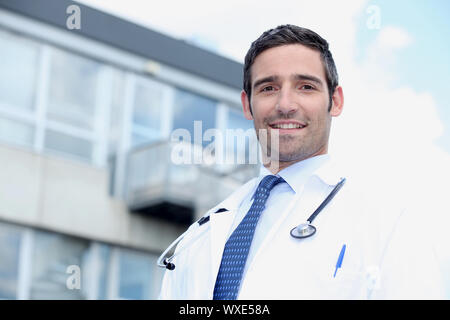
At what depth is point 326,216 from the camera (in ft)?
5.91

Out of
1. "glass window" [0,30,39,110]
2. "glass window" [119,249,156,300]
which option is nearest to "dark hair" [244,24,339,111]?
"glass window" [0,30,39,110]

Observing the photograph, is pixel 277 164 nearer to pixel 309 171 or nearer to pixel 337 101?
pixel 309 171

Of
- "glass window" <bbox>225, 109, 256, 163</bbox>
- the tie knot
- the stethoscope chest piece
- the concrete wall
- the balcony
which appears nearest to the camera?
the stethoscope chest piece

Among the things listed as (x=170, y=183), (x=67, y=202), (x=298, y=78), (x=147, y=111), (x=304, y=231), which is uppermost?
(x=147, y=111)

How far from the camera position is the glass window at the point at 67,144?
8.97m

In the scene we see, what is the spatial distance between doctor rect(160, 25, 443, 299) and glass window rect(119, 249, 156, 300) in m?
7.17

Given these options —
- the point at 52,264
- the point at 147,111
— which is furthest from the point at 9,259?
the point at 147,111

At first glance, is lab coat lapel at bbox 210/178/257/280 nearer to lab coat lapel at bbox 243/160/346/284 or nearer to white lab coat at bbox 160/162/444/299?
white lab coat at bbox 160/162/444/299

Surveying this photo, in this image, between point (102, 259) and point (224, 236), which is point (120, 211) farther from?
point (224, 236)

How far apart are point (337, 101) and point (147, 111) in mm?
7924

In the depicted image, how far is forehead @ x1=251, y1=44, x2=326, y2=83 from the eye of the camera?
1.93 m

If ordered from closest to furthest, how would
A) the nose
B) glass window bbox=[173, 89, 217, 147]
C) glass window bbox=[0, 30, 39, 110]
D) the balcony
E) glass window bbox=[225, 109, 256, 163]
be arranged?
the nose → glass window bbox=[0, 30, 39, 110] → the balcony → glass window bbox=[173, 89, 217, 147] → glass window bbox=[225, 109, 256, 163]

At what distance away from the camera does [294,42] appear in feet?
6.51
